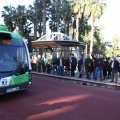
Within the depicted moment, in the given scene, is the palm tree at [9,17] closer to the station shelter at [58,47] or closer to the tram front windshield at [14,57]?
the station shelter at [58,47]

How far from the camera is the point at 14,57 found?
398 inches

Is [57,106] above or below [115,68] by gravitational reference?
below

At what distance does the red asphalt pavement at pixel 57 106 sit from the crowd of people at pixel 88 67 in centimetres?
552

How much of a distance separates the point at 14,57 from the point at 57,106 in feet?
8.93

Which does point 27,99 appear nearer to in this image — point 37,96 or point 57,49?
point 37,96

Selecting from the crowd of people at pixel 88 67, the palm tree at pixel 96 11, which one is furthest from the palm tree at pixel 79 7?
the crowd of people at pixel 88 67

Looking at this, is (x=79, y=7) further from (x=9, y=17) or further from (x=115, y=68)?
(x=115, y=68)

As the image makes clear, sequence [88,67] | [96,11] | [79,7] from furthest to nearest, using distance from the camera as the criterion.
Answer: [79,7]
[96,11]
[88,67]

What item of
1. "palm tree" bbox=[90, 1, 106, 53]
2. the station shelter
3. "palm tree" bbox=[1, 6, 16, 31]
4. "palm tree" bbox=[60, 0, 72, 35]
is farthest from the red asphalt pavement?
"palm tree" bbox=[1, 6, 16, 31]

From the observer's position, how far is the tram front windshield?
31.7ft

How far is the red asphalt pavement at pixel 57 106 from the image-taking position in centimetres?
742

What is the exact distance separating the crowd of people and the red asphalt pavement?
18.1ft

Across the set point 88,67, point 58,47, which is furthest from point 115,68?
point 58,47

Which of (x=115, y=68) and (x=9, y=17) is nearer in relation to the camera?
(x=115, y=68)
